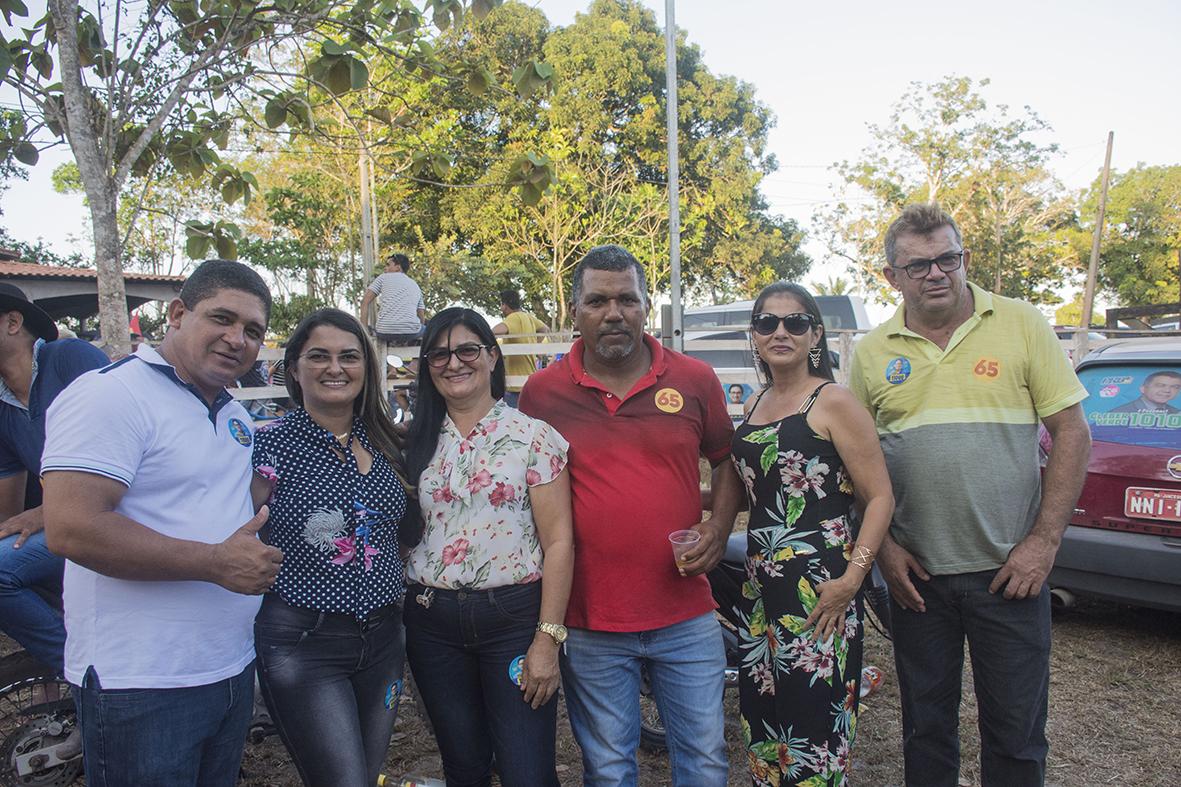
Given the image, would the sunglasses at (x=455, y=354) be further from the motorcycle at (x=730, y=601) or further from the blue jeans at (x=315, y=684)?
the motorcycle at (x=730, y=601)

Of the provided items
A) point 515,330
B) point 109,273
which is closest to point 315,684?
point 109,273

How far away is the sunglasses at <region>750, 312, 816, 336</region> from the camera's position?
A: 2.59 meters

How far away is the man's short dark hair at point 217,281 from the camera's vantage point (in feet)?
7.09

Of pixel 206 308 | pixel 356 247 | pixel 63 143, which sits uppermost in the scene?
pixel 356 247

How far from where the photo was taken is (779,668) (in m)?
2.45

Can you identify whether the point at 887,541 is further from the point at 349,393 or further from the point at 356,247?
the point at 356,247

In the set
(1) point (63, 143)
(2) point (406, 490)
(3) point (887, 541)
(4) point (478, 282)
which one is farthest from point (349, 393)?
(4) point (478, 282)

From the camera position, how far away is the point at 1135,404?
4590mm

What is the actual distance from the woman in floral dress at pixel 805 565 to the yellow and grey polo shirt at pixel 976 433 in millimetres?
272

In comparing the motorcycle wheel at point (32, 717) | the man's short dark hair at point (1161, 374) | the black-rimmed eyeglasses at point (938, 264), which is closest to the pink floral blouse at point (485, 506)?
the black-rimmed eyeglasses at point (938, 264)

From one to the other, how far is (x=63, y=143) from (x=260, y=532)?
12.1 feet

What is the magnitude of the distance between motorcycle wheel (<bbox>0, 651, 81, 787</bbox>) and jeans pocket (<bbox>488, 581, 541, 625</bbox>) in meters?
2.13

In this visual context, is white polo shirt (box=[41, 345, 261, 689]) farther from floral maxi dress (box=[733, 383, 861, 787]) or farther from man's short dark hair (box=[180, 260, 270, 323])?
floral maxi dress (box=[733, 383, 861, 787])

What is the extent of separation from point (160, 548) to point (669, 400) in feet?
5.04
